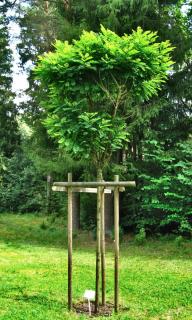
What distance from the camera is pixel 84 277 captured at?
8891 mm

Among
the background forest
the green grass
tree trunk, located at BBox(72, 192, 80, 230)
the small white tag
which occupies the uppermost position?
the background forest

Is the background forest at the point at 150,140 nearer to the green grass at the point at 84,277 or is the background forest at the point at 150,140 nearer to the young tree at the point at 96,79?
the green grass at the point at 84,277

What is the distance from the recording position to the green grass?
664 cm

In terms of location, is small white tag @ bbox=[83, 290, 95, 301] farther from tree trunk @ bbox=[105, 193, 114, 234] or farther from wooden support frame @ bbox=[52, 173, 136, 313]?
tree trunk @ bbox=[105, 193, 114, 234]

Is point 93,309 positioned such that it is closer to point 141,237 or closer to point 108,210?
point 141,237

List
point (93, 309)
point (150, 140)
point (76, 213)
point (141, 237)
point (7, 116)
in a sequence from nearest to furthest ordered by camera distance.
Answer: 1. point (93, 309)
2. point (141, 237)
3. point (150, 140)
4. point (76, 213)
5. point (7, 116)

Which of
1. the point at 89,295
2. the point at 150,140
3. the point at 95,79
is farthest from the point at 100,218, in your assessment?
the point at 150,140

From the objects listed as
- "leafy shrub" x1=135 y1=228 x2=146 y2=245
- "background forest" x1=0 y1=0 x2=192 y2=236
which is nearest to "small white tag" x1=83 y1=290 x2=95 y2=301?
"background forest" x1=0 y1=0 x2=192 y2=236

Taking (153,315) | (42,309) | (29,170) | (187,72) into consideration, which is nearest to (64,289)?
(42,309)

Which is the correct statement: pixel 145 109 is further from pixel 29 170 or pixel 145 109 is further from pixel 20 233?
pixel 29 170

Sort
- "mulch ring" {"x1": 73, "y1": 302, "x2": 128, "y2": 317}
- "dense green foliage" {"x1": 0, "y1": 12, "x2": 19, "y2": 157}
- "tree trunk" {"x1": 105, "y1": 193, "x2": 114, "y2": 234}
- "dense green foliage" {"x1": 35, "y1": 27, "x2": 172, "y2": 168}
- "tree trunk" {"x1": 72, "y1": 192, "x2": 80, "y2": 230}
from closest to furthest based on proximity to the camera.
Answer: "dense green foliage" {"x1": 35, "y1": 27, "x2": 172, "y2": 168}
"mulch ring" {"x1": 73, "y1": 302, "x2": 128, "y2": 317}
"tree trunk" {"x1": 105, "y1": 193, "x2": 114, "y2": 234}
"tree trunk" {"x1": 72, "y1": 192, "x2": 80, "y2": 230}
"dense green foliage" {"x1": 0, "y1": 12, "x2": 19, "y2": 157}

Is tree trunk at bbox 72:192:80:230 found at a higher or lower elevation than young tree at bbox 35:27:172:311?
lower

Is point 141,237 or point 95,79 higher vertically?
point 95,79

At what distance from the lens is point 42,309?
21.6 ft
